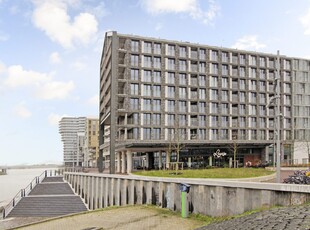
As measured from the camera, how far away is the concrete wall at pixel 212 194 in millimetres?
11125

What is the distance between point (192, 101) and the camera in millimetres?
64312

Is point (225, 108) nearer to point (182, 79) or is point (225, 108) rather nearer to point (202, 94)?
point (202, 94)

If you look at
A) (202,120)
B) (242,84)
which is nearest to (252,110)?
(242,84)

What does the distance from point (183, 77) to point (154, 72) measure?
579cm

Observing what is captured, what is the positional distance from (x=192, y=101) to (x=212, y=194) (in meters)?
51.4

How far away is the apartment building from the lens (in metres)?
59.0

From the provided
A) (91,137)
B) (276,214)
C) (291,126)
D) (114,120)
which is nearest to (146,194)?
(276,214)

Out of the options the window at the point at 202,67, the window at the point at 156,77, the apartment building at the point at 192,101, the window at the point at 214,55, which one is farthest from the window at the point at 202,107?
the window at the point at 156,77

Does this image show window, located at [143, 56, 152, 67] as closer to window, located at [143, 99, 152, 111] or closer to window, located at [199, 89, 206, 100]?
window, located at [143, 99, 152, 111]

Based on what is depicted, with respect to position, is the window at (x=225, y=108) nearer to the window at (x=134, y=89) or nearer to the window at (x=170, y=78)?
the window at (x=170, y=78)

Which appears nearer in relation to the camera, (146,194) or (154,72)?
(146,194)

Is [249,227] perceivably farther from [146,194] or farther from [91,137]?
[91,137]

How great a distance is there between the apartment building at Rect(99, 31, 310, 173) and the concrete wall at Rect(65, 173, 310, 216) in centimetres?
3426

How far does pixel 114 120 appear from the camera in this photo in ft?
178
